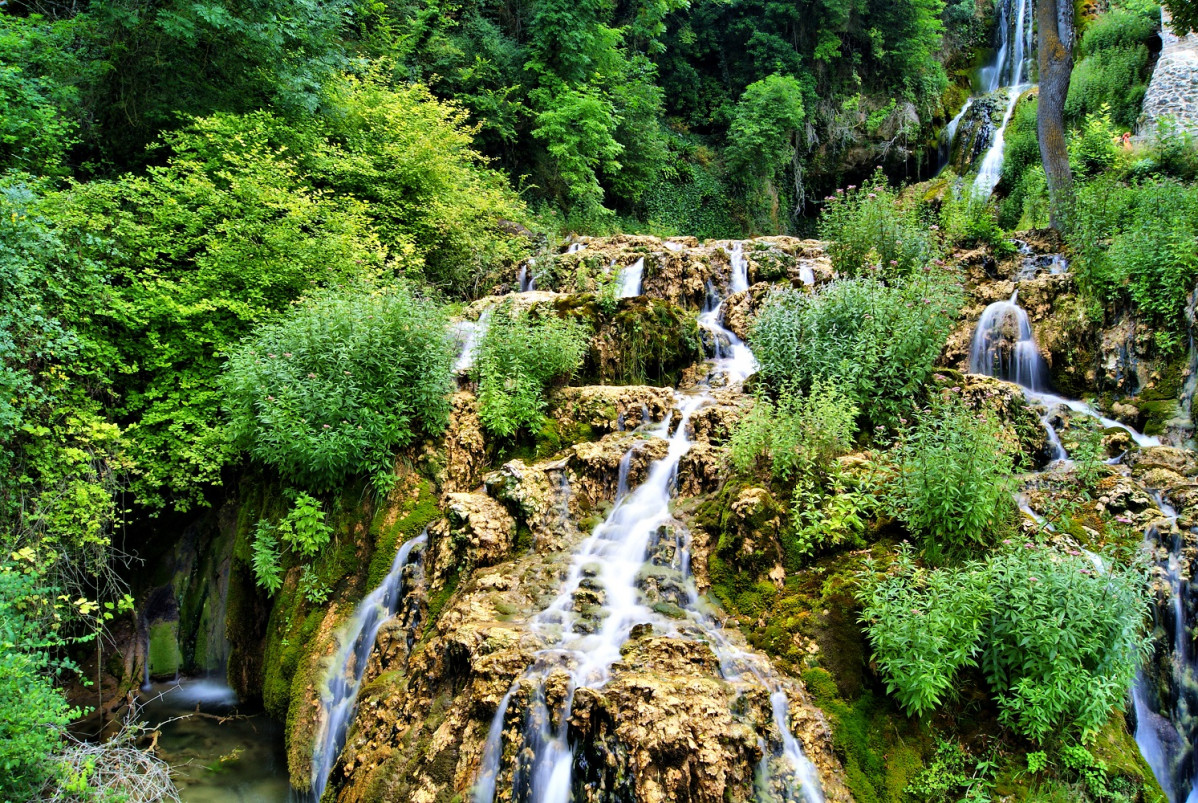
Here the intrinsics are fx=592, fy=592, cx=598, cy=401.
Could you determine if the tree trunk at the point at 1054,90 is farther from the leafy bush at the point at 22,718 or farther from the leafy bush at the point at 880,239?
the leafy bush at the point at 22,718

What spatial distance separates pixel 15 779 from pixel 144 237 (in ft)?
20.1

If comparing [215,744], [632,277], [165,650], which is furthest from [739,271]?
[165,650]

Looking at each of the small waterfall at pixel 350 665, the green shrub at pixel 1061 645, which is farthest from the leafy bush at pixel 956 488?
the small waterfall at pixel 350 665

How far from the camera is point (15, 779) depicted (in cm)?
422

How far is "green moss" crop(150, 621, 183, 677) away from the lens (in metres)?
7.68

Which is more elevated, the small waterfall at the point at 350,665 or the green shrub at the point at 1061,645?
the green shrub at the point at 1061,645

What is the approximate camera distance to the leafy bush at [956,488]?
4.61 meters

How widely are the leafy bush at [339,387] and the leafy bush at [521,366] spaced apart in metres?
0.54

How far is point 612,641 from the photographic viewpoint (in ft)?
15.8

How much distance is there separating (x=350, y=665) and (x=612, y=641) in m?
2.77

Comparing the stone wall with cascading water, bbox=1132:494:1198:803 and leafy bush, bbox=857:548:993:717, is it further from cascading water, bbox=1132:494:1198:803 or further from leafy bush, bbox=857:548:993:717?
leafy bush, bbox=857:548:993:717

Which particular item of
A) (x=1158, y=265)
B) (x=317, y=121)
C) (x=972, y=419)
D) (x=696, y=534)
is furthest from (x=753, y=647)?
(x=317, y=121)

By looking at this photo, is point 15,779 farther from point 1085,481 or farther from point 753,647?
point 1085,481

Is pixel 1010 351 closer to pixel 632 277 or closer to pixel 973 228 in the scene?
pixel 973 228
